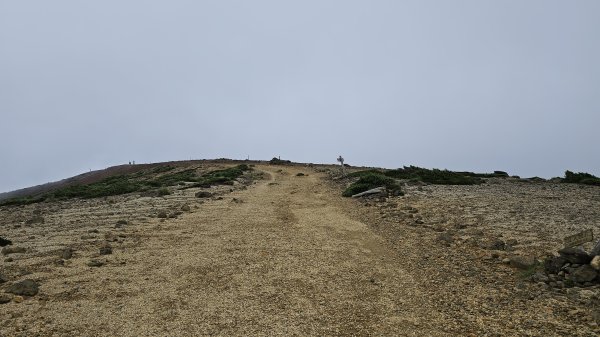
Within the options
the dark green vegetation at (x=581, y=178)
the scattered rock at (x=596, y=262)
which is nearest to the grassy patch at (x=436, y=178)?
→ the dark green vegetation at (x=581, y=178)

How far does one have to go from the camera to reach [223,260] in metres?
11.0

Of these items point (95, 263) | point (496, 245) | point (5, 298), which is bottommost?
point (496, 245)

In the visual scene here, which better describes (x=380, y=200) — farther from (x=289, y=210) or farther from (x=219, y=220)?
(x=219, y=220)

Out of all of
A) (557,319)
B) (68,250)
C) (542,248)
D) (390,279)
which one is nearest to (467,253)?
(542,248)

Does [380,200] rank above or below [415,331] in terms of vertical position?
above

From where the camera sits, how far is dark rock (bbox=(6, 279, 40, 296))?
326 inches

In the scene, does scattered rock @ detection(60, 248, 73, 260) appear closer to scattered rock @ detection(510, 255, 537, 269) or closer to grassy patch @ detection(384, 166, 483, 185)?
scattered rock @ detection(510, 255, 537, 269)

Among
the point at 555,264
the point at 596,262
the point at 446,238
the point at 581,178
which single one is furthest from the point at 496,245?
the point at 581,178

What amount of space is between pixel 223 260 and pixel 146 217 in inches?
335

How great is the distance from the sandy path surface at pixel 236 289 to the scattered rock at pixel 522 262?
2.57 meters

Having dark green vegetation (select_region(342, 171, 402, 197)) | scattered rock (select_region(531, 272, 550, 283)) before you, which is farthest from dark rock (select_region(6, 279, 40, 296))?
dark green vegetation (select_region(342, 171, 402, 197))

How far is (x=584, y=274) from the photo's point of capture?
803cm

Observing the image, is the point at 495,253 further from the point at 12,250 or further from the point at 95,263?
the point at 12,250

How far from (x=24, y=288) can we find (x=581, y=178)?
32.6 meters
